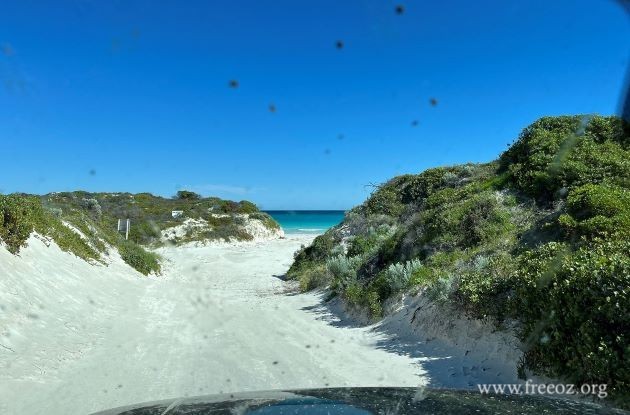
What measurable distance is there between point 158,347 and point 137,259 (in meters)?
11.7

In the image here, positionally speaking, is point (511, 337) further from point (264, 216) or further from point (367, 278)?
point (264, 216)

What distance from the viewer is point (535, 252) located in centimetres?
788

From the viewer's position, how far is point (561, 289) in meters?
5.86

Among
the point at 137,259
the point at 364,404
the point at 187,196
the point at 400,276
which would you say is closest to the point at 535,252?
the point at 400,276

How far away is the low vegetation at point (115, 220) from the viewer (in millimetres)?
11445

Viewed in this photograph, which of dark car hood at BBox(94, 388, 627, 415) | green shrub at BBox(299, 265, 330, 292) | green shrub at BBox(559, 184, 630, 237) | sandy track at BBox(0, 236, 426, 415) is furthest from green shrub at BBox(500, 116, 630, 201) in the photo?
dark car hood at BBox(94, 388, 627, 415)

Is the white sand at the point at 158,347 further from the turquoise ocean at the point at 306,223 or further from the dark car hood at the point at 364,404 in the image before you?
the turquoise ocean at the point at 306,223

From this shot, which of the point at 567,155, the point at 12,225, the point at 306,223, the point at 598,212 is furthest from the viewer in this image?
the point at 306,223

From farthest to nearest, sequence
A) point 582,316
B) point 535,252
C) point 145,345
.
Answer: point 145,345 < point 535,252 < point 582,316

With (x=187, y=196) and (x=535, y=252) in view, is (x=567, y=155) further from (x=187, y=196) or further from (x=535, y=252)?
(x=187, y=196)

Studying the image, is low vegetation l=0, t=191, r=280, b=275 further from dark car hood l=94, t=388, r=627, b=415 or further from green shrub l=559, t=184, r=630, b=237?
green shrub l=559, t=184, r=630, b=237

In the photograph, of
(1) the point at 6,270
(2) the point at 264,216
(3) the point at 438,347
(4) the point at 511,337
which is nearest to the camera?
(4) the point at 511,337

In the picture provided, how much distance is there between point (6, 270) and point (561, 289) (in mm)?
9542

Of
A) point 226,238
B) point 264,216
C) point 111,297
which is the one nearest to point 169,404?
point 111,297
